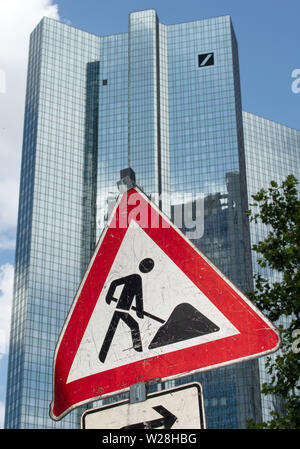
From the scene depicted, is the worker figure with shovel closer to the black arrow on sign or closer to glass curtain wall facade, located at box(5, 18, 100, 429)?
the black arrow on sign

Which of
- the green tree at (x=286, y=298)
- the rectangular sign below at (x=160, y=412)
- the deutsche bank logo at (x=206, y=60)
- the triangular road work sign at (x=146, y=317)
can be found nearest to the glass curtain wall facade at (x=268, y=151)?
the deutsche bank logo at (x=206, y=60)

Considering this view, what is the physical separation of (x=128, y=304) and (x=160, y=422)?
29.3 inches

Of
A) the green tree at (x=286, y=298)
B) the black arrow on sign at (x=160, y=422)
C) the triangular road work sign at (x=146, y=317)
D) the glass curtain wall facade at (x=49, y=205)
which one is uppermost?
the glass curtain wall facade at (x=49, y=205)

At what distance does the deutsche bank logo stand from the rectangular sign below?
475 feet

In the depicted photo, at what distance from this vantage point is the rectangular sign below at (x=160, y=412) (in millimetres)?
3507

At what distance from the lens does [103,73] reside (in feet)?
490

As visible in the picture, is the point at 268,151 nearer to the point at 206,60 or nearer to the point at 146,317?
the point at 206,60

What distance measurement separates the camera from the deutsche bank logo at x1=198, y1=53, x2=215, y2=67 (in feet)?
473

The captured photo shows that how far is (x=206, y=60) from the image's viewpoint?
475 ft

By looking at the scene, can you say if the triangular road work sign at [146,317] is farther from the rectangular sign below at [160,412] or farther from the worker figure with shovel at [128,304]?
the rectangular sign below at [160,412]

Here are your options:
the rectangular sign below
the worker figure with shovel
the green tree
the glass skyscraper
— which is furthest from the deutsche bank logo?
the rectangular sign below

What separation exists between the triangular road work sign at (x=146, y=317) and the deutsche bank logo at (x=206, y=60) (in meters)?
144

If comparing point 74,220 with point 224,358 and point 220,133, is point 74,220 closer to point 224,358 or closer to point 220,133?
point 220,133
